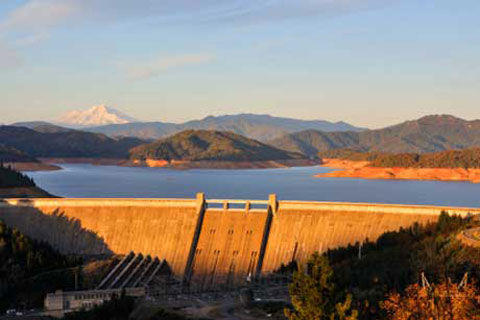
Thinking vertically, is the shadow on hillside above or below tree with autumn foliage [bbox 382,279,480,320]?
below

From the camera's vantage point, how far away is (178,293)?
7281 centimetres

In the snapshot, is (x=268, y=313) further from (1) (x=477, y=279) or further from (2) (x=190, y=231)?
(2) (x=190, y=231)

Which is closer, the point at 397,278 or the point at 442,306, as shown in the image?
the point at 442,306

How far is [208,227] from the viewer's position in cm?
8219

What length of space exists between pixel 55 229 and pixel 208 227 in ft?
58.3

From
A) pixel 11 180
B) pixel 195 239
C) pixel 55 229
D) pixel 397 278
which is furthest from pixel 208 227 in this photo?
pixel 11 180

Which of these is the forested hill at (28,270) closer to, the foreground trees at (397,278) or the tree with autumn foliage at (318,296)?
the foreground trees at (397,278)

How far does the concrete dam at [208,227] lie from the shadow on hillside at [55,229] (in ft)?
0.37

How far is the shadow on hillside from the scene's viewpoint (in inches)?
3295

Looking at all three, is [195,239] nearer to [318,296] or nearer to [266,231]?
[266,231]

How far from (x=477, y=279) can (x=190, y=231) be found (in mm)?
37309

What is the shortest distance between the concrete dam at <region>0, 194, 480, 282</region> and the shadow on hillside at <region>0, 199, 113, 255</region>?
4.4 inches

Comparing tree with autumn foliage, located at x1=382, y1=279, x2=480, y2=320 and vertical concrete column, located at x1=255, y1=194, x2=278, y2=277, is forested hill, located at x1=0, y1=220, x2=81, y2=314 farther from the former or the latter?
tree with autumn foliage, located at x1=382, y1=279, x2=480, y2=320

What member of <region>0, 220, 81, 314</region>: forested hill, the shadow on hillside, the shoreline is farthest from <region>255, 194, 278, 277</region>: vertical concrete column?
the shoreline
